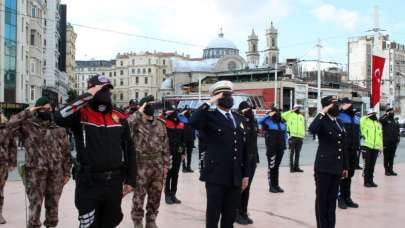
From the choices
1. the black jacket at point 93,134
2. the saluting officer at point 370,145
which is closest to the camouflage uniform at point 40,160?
the black jacket at point 93,134

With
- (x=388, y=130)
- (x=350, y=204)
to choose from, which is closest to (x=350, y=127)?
(x=350, y=204)

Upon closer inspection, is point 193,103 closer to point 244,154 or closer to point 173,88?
point 244,154

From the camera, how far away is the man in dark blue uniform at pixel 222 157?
19.6 ft

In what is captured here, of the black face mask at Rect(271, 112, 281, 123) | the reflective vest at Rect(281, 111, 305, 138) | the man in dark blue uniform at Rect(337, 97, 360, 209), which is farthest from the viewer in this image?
the reflective vest at Rect(281, 111, 305, 138)

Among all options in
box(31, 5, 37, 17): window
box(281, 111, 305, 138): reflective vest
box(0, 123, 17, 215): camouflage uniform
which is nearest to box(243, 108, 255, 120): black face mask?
box(0, 123, 17, 215): camouflage uniform

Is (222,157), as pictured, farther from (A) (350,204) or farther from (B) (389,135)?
(B) (389,135)

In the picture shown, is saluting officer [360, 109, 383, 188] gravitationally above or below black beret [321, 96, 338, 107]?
below

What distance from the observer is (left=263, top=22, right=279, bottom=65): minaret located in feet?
396

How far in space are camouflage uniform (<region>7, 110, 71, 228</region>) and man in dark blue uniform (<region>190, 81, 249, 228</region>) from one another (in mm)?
1981

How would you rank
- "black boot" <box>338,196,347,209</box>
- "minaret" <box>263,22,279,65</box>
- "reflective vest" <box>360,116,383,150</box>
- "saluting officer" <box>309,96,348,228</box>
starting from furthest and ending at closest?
"minaret" <box>263,22,279,65</box> → "reflective vest" <box>360,116,383,150</box> → "black boot" <box>338,196,347,209</box> → "saluting officer" <box>309,96,348,228</box>

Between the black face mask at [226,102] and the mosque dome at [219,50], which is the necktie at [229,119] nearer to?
the black face mask at [226,102]

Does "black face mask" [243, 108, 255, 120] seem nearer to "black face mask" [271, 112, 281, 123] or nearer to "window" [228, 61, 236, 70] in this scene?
"black face mask" [271, 112, 281, 123]

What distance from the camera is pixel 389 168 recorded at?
1580cm

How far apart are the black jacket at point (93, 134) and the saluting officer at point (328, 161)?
3131 millimetres
